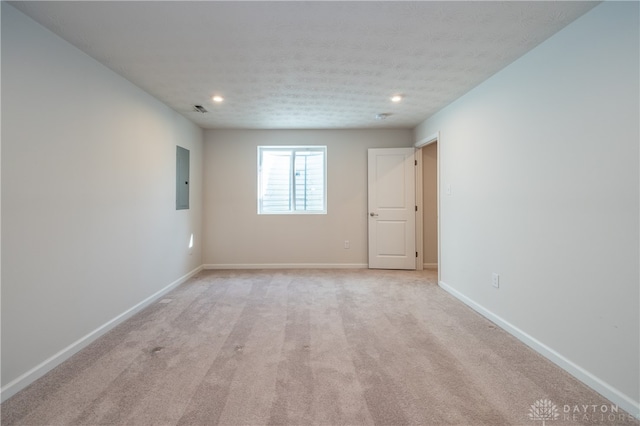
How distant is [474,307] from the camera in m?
2.85

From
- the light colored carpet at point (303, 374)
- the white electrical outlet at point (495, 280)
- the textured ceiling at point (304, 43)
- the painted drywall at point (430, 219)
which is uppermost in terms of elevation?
the textured ceiling at point (304, 43)

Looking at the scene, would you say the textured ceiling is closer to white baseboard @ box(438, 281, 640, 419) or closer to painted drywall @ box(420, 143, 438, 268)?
painted drywall @ box(420, 143, 438, 268)

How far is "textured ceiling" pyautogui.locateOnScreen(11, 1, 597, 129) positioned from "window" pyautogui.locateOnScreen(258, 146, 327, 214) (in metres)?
1.56

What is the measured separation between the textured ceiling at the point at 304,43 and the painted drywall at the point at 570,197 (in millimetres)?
250

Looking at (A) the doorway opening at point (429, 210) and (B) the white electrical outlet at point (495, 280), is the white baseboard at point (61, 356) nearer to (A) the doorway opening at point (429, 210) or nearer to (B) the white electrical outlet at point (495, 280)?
(B) the white electrical outlet at point (495, 280)

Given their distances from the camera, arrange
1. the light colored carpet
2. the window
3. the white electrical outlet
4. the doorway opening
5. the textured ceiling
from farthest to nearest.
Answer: the window < the doorway opening < the white electrical outlet < the textured ceiling < the light colored carpet

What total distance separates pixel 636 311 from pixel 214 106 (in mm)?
3954

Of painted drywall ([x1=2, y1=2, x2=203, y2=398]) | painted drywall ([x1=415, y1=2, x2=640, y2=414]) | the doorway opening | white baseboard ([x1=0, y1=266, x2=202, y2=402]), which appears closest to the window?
the doorway opening

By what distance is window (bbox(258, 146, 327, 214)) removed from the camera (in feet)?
15.5

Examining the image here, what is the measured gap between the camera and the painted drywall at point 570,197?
4.96 ft

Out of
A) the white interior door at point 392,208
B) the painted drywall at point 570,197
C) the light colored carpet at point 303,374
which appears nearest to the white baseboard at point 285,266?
the white interior door at point 392,208

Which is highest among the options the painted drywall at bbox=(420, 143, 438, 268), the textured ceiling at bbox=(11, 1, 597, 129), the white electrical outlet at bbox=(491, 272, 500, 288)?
the textured ceiling at bbox=(11, 1, 597, 129)

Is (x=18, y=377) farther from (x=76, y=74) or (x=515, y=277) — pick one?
(x=515, y=277)

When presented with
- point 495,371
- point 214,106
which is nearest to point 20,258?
point 214,106
